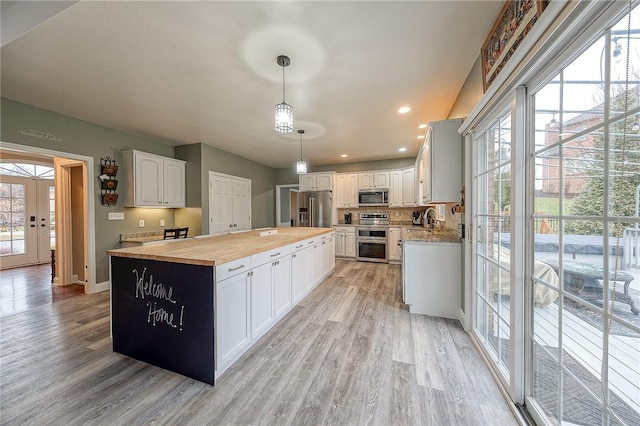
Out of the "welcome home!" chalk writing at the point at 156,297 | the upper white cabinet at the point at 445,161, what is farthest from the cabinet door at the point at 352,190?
the "welcome home!" chalk writing at the point at 156,297

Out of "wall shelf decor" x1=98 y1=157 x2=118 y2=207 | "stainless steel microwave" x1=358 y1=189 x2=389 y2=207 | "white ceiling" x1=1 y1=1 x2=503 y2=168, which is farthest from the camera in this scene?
"stainless steel microwave" x1=358 y1=189 x2=389 y2=207

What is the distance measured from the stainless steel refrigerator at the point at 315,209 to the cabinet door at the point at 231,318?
4.14 m

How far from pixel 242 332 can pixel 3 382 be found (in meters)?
1.66

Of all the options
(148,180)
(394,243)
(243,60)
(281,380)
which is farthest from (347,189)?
(281,380)

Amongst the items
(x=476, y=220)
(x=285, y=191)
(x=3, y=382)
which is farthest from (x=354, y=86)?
(x=285, y=191)

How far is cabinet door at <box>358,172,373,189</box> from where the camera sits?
5.86 metres

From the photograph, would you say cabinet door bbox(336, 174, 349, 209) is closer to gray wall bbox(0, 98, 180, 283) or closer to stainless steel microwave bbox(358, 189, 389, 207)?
stainless steel microwave bbox(358, 189, 389, 207)

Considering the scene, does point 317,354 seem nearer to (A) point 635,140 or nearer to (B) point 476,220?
(B) point 476,220

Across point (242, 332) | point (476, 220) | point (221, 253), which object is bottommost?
point (242, 332)

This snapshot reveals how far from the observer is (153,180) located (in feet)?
13.3

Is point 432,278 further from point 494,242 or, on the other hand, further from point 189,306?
point 189,306

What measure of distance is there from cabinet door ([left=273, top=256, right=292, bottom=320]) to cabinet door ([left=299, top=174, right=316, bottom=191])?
147 inches

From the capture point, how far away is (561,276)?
1131 millimetres

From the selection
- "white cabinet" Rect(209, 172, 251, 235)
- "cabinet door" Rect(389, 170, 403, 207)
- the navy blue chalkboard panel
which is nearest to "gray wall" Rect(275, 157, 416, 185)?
"cabinet door" Rect(389, 170, 403, 207)
